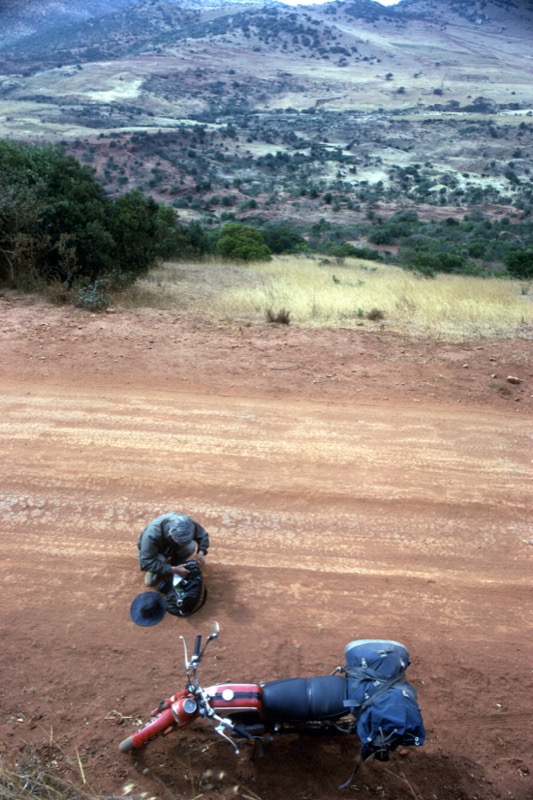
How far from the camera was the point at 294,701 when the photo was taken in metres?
3.18

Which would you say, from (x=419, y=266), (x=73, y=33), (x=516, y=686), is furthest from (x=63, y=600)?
(x=73, y=33)

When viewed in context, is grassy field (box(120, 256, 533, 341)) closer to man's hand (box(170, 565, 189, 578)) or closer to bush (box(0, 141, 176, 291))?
bush (box(0, 141, 176, 291))

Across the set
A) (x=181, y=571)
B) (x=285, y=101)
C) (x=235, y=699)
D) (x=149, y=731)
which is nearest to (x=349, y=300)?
(x=181, y=571)

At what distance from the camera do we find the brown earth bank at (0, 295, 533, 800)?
3.34 metres

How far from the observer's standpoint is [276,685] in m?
3.26

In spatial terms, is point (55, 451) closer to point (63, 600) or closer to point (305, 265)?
point (63, 600)

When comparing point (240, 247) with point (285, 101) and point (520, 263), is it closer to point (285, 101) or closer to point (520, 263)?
point (520, 263)

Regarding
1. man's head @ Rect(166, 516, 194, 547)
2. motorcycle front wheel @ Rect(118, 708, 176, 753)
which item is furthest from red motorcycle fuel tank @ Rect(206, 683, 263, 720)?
man's head @ Rect(166, 516, 194, 547)

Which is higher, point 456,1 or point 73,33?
point 456,1

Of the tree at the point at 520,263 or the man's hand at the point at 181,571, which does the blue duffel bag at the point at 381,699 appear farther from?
the tree at the point at 520,263

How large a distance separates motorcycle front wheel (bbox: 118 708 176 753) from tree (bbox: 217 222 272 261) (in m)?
19.3

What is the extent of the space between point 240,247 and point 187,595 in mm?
19327

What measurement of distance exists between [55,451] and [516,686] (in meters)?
4.61

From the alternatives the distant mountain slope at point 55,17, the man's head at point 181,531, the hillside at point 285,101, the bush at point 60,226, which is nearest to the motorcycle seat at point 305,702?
the man's head at point 181,531
